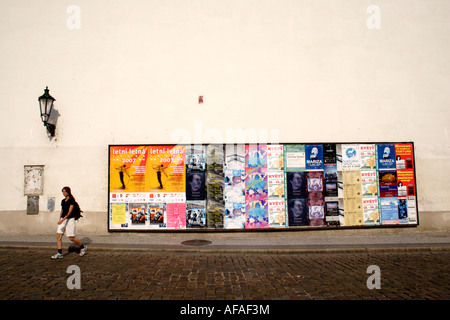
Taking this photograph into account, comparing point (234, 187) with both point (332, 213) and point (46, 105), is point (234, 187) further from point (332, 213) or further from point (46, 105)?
point (46, 105)

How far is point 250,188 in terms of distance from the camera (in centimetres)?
1041

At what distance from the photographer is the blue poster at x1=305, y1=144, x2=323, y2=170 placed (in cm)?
1056

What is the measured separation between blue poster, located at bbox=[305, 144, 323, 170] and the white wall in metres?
0.43

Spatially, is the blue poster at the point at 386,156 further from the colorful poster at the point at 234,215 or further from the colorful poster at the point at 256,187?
the colorful poster at the point at 234,215

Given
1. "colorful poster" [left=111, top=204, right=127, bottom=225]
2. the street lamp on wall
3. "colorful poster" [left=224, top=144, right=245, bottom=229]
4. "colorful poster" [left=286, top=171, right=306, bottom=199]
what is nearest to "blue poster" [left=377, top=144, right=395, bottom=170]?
"colorful poster" [left=286, top=171, right=306, bottom=199]

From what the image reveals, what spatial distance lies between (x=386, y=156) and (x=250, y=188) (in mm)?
5682

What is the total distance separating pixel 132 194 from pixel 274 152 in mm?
5777

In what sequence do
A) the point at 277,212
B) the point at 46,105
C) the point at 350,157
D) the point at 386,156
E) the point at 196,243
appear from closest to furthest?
the point at 196,243, the point at 46,105, the point at 277,212, the point at 350,157, the point at 386,156

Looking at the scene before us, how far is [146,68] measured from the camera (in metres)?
11.0

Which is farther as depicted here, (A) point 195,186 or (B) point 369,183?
(B) point 369,183

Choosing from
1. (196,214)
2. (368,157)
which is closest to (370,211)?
(368,157)

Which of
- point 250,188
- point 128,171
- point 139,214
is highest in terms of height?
point 128,171

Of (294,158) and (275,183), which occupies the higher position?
(294,158)

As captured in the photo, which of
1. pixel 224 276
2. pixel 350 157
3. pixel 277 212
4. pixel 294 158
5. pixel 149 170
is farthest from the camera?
pixel 350 157
